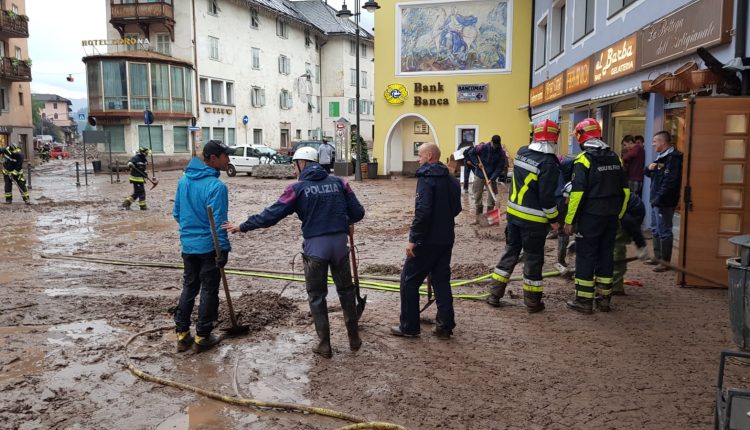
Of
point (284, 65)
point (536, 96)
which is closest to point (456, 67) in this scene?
point (536, 96)

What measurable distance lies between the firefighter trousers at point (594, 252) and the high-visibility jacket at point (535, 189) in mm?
378

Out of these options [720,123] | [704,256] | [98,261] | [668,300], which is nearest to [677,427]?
[668,300]

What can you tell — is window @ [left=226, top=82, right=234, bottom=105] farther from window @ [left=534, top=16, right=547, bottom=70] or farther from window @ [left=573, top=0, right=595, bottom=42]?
window @ [left=573, top=0, right=595, bottom=42]

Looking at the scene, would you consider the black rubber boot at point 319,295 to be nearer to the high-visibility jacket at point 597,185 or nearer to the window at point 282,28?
the high-visibility jacket at point 597,185

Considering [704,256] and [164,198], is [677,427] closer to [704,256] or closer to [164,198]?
[704,256]

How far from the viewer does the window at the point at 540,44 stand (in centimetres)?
2189

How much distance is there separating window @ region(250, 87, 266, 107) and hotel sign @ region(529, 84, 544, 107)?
24895 millimetres

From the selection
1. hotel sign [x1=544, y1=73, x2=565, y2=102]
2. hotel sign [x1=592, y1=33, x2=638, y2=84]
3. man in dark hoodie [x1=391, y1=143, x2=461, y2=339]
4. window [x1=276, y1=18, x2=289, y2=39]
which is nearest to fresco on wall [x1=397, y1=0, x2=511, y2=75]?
hotel sign [x1=544, y1=73, x2=565, y2=102]

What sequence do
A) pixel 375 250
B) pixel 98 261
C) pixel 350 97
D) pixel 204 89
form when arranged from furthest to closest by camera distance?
1. pixel 350 97
2. pixel 204 89
3. pixel 375 250
4. pixel 98 261

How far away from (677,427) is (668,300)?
10.5 ft

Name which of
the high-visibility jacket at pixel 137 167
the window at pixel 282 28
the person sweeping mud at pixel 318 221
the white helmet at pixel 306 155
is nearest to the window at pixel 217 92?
the window at pixel 282 28

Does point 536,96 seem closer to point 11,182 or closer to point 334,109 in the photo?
point 11,182

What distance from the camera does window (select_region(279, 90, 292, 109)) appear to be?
154ft

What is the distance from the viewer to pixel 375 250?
9891 millimetres
